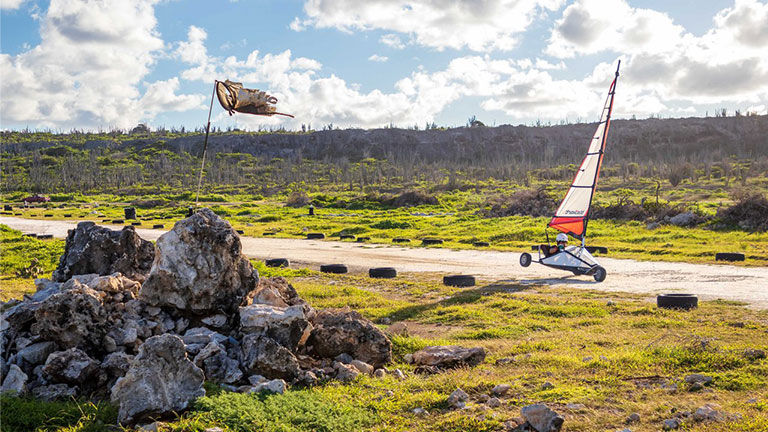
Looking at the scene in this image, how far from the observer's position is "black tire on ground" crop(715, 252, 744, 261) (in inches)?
713

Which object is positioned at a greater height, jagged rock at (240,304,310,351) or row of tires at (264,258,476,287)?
jagged rock at (240,304,310,351)

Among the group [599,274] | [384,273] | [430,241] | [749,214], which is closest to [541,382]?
[599,274]

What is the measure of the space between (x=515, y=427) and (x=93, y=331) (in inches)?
214

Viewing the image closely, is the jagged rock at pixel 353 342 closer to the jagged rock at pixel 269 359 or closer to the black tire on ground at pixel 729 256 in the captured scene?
the jagged rock at pixel 269 359

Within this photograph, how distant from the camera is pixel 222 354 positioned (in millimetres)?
7461

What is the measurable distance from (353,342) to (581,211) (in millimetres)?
11119

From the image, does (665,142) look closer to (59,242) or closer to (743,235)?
(743,235)

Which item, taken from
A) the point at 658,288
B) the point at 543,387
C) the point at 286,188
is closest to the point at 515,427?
the point at 543,387

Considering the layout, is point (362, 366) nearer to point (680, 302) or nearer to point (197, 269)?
point (197, 269)

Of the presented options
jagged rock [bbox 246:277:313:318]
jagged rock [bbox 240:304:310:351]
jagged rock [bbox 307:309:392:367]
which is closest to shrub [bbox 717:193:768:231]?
jagged rock [bbox 307:309:392:367]

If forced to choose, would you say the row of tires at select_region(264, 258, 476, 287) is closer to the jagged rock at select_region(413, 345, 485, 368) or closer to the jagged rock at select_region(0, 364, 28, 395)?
the jagged rock at select_region(413, 345, 485, 368)

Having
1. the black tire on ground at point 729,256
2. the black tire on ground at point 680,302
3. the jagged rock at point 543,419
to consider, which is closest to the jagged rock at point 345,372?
the jagged rock at point 543,419

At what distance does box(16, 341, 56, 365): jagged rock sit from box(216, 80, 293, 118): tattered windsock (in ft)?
13.3

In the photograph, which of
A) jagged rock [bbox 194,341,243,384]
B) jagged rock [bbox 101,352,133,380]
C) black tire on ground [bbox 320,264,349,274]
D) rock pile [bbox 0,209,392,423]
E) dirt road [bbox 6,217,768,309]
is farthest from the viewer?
black tire on ground [bbox 320,264,349,274]
